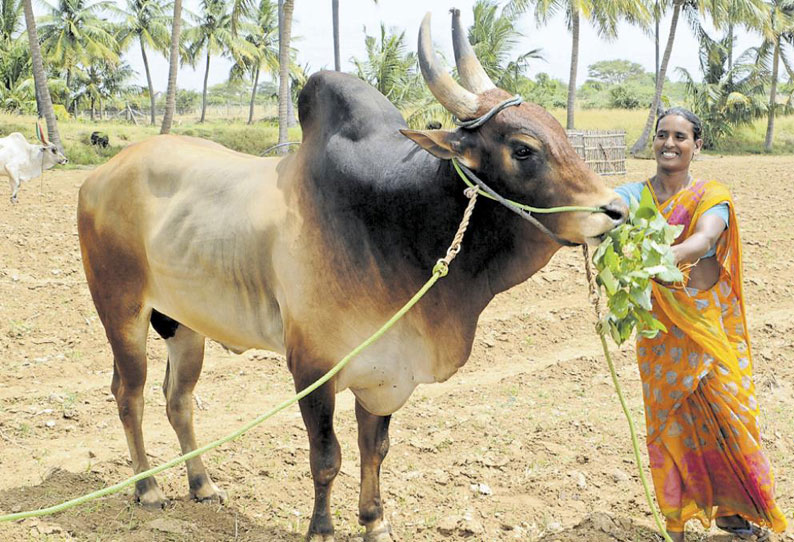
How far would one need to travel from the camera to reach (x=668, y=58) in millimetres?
23297

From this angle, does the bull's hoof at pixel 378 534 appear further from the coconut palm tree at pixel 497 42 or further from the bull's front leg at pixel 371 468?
the coconut palm tree at pixel 497 42

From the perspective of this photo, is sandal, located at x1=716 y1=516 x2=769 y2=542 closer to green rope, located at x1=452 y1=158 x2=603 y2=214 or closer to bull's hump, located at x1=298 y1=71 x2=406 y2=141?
green rope, located at x1=452 y1=158 x2=603 y2=214

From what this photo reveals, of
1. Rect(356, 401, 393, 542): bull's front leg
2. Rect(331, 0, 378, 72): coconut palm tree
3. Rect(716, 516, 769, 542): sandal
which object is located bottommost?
Rect(716, 516, 769, 542): sandal

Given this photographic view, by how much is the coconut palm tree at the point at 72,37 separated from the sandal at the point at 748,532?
31036 millimetres

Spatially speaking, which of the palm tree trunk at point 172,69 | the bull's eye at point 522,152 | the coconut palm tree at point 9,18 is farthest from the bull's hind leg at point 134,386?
the coconut palm tree at point 9,18

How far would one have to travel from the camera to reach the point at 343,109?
367 cm

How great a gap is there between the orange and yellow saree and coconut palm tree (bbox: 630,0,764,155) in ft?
68.5

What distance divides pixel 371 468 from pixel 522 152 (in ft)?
5.81

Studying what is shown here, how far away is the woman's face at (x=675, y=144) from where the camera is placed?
11.8ft

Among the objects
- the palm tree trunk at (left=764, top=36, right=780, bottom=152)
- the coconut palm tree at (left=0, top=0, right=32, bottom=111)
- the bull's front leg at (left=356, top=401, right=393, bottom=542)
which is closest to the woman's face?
the bull's front leg at (left=356, top=401, right=393, bottom=542)

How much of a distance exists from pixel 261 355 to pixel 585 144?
1280 centimetres

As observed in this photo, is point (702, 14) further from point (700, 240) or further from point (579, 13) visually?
point (700, 240)

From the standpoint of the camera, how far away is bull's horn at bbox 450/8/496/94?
125 inches

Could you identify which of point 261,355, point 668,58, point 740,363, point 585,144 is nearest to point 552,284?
point 261,355
